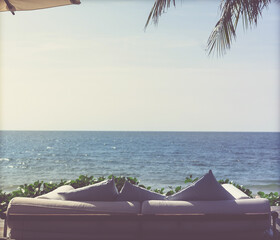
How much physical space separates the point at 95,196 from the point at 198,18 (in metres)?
9.90

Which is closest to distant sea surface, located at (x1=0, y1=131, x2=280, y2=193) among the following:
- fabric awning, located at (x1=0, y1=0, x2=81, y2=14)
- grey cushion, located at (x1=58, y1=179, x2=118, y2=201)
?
grey cushion, located at (x1=58, y1=179, x2=118, y2=201)

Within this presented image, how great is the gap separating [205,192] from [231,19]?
231cm

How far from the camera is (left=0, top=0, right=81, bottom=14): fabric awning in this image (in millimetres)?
3262

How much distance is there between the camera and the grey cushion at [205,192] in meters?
3.17

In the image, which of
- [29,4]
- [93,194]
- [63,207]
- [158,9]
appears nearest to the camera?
[63,207]

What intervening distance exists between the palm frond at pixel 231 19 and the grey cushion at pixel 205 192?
2012mm

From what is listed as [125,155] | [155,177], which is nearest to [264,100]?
[125,155]

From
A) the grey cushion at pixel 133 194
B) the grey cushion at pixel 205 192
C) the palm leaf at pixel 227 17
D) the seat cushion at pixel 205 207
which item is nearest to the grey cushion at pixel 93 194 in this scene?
the grey cushion at pixel 133 194

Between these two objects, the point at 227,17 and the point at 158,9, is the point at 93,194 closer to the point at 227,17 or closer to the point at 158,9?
the point at 158,9

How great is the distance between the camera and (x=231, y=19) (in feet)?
15.4

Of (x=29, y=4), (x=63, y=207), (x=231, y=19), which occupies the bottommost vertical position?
(x=63, y=207)

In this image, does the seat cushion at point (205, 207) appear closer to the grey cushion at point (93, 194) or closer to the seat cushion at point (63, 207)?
the seat cushion at point (63, 207)

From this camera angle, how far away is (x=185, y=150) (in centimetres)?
3712

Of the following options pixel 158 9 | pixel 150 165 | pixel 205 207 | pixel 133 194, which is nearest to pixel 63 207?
pixel 133 194
